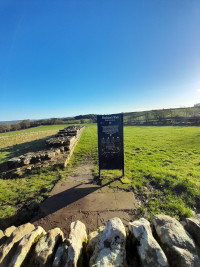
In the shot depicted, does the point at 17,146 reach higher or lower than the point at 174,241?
lower

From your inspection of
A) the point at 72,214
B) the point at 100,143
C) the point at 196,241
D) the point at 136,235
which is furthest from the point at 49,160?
the point at 196,241

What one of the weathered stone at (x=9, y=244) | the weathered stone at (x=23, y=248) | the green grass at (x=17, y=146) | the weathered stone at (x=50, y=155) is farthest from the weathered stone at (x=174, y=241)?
the green grass at (x=17, y=146)

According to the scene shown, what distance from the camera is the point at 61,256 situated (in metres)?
1.32

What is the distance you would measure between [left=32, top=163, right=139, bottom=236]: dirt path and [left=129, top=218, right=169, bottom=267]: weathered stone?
50.5 inches

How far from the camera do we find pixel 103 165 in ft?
14.9

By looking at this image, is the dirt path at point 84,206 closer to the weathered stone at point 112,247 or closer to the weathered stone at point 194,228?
the weathered stone at point 112,247

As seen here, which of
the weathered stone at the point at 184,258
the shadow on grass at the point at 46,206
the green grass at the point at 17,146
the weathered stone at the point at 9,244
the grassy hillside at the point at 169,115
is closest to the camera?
the weathered stone at the point at 184,258

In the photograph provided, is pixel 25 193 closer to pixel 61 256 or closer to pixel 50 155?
pixel 50 155

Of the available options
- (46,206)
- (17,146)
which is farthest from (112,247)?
(17,146)

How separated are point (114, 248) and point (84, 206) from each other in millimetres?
1952

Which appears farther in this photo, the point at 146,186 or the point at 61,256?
the point at 146,186

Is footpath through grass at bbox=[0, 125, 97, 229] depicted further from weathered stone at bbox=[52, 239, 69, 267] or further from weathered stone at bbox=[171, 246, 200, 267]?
weathered stone at bbox=[171, 246, 200, 267]

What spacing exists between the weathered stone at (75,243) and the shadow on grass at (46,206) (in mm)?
1655

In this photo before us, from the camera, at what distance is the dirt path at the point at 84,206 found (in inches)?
105
